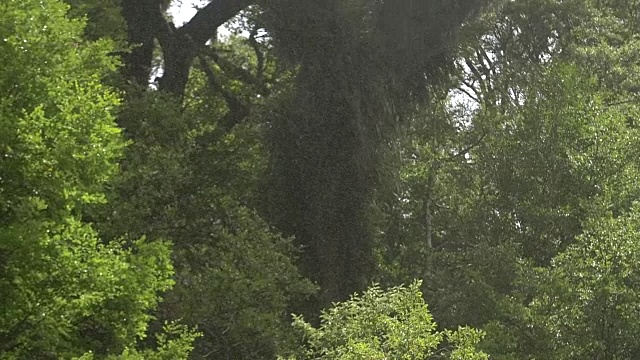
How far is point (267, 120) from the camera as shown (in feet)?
56.7

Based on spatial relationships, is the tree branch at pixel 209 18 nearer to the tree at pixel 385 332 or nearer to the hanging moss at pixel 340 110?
the hanging moss at pixel 340 110

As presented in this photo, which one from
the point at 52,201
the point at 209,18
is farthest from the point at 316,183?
the point at 52,201

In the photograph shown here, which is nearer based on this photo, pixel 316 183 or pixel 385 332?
pixel 385 332

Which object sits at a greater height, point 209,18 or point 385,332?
point 209,18

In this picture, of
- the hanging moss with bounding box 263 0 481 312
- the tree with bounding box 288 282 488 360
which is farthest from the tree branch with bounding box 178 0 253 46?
the tree with bounding box 288 282 488 360

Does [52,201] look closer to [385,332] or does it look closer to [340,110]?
[385,332]

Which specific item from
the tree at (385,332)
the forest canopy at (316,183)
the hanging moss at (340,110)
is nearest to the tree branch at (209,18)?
the forest canopy at (316,183)

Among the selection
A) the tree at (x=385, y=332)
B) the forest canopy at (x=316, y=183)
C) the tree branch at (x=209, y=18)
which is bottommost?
the tree at (x=385, y=332)

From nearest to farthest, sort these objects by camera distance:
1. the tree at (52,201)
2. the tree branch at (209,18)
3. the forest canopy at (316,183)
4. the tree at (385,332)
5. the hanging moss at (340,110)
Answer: the tree at (52,201) < the forest canopy at (316,183) < the tree at (385,332) < the hanging moss at (340,110) < the tree branch at (209,18)

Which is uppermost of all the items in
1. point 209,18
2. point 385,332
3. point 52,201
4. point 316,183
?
Result: point 209,18

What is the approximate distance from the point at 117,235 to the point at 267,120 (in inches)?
196

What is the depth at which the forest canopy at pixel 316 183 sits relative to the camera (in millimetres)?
9289

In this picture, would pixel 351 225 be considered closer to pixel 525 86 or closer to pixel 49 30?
pixel 525 86

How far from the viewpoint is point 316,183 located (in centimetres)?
1719
